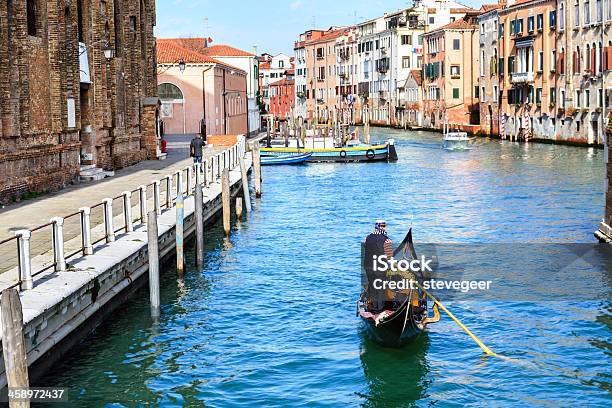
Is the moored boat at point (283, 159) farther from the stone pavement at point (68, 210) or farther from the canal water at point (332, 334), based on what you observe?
the canal water at point (332, 334)

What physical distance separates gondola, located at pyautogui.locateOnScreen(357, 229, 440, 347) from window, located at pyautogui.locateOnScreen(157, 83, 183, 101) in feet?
149

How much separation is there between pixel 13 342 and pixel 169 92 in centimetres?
5057

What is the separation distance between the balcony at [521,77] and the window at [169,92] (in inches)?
1010

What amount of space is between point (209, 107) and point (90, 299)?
46.6 meters

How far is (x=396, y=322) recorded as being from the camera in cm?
1463

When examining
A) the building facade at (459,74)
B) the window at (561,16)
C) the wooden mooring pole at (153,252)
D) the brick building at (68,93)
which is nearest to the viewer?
the wooden mooring pole at (153,252)

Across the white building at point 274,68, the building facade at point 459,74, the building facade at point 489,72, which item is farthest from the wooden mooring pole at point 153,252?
Result: the white building at point 274,68

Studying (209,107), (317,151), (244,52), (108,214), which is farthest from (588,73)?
(108,214)

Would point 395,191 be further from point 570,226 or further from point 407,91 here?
point 407,91

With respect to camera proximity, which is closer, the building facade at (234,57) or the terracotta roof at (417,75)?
the building facade at (234,57)

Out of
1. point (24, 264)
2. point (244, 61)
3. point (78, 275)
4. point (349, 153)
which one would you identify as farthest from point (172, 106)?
point (24, 264)

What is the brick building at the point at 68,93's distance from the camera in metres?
23.5

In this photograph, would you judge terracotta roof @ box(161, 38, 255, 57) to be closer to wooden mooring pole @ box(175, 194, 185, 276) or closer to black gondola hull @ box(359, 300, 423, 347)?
wooden mooring pole @ box(175, 194, 185, 276)

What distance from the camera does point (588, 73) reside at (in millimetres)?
58844
